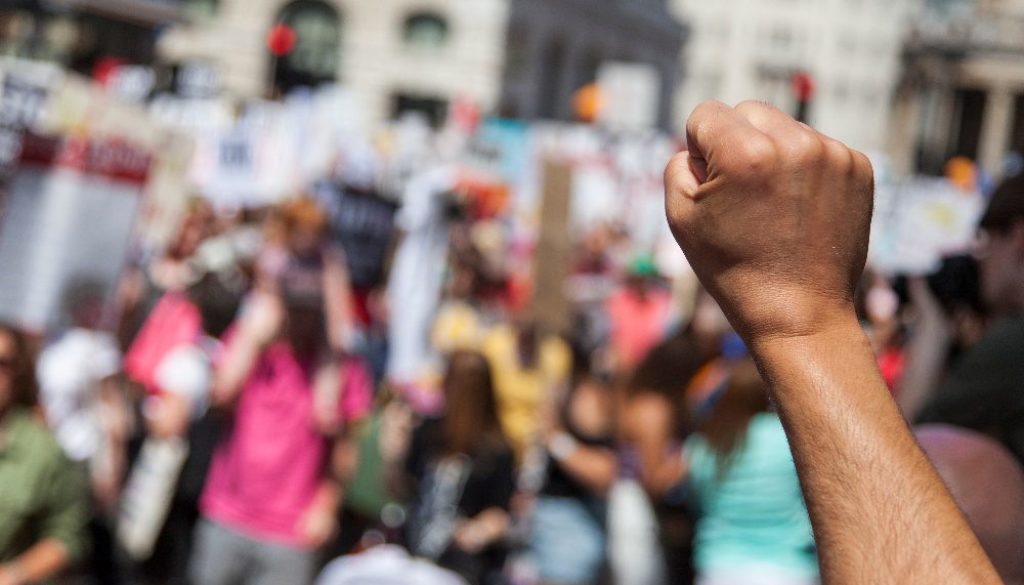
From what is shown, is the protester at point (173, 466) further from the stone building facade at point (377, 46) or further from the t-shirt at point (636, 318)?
the stone building facade at point (377, 46)

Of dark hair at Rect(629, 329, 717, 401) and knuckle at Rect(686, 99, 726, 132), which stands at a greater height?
knuckle at Rect(686, 99, 726, 132)

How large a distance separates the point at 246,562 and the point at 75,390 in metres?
0.90

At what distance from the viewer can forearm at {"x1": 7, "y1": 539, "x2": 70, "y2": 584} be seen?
4398 millimetres

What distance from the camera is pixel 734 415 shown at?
15.2 feet

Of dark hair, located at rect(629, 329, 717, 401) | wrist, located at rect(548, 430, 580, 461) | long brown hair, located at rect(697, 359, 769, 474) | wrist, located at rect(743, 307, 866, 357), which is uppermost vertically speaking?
wrist, located at rect(743, 307, 866, 357)

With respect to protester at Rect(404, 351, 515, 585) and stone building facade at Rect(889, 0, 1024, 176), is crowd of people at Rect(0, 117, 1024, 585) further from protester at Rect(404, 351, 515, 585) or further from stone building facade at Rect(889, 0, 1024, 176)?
stone building facade at Rect(889, 0, 1024, 176)

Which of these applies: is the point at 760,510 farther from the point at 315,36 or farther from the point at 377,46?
the point at 315,36

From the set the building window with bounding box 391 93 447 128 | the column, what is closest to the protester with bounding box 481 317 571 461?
the building window with bounding box 391 93 447 128

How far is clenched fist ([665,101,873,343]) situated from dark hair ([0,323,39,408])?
11.6ft

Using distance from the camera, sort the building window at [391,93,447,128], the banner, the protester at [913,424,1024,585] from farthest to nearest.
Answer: the building window at [391,93,447,128] → the banner → the protester at [913,424,1024,585]

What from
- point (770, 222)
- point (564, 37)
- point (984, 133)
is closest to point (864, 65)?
point (984, 133)

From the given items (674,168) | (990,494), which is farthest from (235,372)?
(674,168)

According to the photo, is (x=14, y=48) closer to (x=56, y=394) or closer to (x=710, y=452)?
(x=56, y=394)

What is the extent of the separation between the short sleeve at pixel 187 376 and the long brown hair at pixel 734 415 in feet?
8.11
